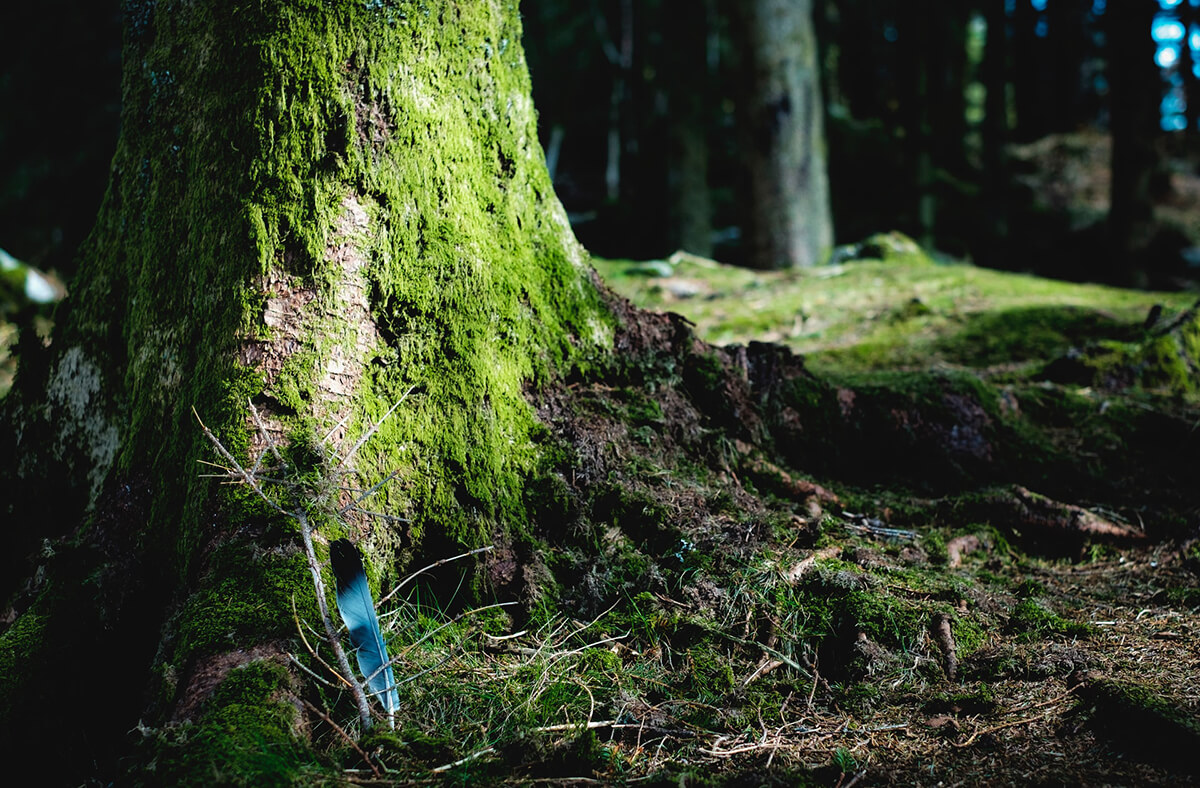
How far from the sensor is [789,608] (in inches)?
104

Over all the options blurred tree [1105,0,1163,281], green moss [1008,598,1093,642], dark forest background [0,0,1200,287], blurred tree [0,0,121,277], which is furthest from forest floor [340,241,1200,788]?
blurred tree [0,0,121,277]

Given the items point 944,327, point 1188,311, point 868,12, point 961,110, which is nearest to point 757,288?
point 944,327

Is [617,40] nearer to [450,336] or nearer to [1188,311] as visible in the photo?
[1188,311]

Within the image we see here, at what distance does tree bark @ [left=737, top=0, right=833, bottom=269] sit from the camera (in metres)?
9.58

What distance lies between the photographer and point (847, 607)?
263 cm

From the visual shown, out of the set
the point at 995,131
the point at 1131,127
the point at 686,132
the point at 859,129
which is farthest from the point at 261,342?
the point at 859,129

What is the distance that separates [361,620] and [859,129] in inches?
768

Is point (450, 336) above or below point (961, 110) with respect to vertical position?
below

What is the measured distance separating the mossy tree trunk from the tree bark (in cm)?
712

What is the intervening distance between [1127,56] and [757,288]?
6866 mm

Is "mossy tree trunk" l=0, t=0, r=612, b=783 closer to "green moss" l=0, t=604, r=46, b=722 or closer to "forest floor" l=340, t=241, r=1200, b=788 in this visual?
"green moss" l=0, t=604, r=46, b=722

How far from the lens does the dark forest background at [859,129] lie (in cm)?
1228

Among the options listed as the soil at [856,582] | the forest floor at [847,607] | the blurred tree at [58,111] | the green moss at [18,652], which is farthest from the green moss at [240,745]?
the blurred tree at [58,111]

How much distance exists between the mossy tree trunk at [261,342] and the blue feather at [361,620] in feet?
0.43
